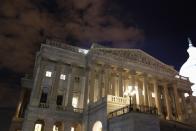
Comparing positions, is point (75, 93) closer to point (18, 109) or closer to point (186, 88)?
point (18, 109)

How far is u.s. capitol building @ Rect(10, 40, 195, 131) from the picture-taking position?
112 ft

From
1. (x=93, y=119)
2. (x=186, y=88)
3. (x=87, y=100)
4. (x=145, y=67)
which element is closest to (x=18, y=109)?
(x=87, y=100)

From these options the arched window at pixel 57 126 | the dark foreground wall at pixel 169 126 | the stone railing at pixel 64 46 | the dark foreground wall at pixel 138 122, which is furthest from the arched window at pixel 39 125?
the dark foreground wall at pixel 169 126

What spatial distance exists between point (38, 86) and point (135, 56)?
22.5 m

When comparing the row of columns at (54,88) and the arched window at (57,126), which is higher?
the row of columns at (54,88)

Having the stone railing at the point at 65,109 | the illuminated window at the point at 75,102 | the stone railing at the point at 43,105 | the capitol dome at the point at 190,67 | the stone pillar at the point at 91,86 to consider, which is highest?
the capitol dome at the point at 190,67

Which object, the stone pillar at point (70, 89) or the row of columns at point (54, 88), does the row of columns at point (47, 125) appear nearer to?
the row of columns at point (54, 88)

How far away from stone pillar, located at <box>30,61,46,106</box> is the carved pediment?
10.7 metres

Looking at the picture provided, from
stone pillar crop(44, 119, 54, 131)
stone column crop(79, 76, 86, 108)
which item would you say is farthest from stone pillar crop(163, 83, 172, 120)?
stone pillar crop(44, 119, 54, 131)

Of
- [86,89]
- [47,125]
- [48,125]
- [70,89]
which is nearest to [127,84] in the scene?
[86,89]

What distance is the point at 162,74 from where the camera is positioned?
165 ft

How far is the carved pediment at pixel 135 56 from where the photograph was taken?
147 ft

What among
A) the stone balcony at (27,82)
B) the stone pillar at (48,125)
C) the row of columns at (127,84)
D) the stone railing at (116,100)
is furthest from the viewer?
the stone balcony at (27,82)

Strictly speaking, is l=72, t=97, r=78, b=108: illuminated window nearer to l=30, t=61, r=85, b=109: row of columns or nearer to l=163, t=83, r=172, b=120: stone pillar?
l=30, t=61, r=85, b=109: row of columns
